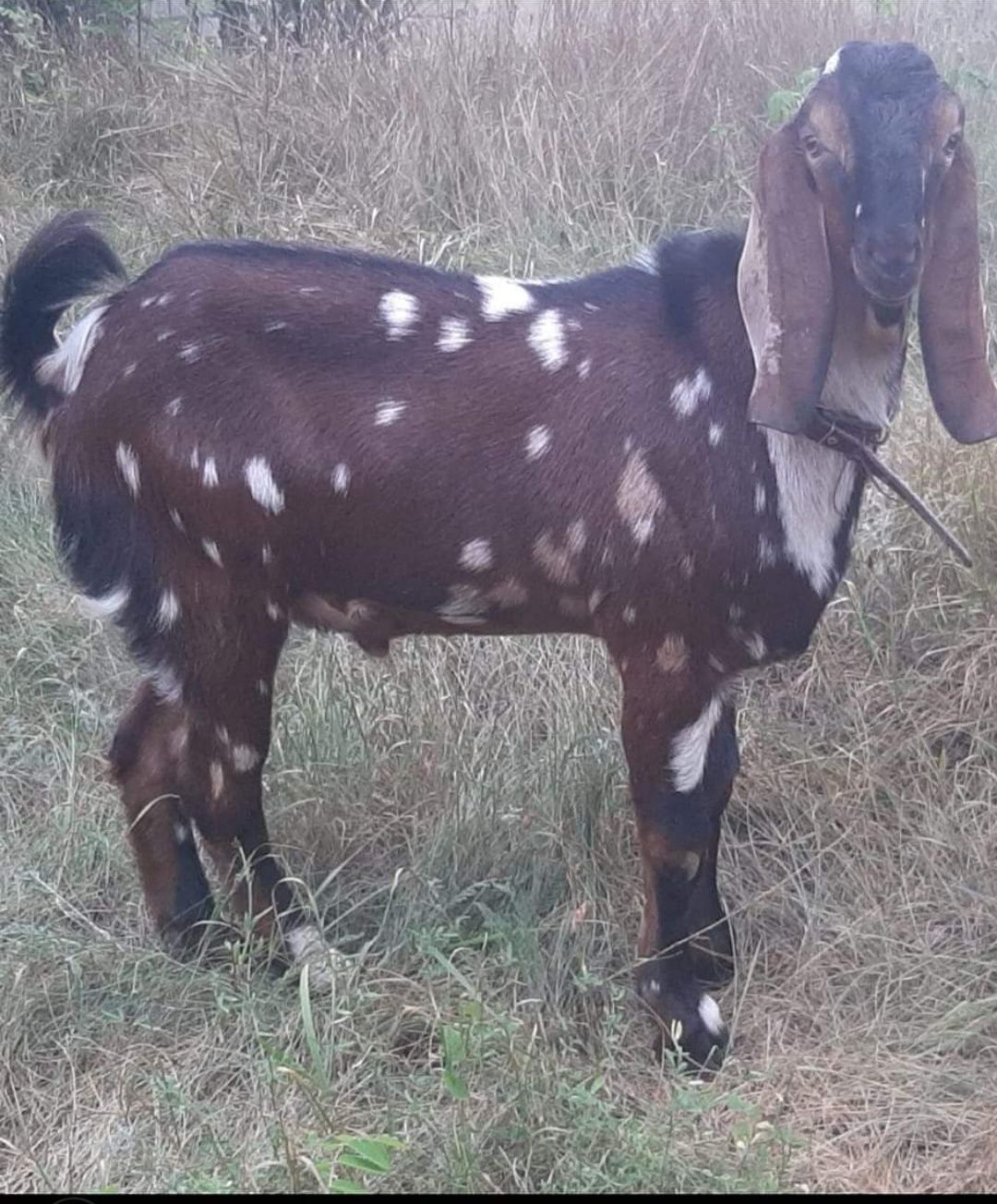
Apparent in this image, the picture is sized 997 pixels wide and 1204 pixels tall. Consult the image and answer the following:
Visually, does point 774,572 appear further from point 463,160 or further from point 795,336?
point 463,160

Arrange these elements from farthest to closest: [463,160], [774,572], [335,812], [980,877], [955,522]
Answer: [463,160] → [955,522] → [335,812] → [980,877] → [774,572]

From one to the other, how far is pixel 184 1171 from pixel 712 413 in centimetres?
166

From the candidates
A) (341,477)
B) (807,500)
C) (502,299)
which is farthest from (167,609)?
(807,500)

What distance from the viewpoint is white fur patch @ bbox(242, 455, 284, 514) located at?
3.49m

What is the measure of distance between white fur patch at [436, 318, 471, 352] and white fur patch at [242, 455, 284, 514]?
42cm

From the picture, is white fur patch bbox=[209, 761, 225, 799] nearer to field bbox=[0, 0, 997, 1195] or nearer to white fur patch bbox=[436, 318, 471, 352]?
field bbox=[0, 0, 997, 1195]

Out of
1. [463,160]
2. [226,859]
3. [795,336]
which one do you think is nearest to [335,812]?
[226,859]

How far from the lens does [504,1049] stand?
10.6 ft

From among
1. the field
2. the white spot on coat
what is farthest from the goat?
the field

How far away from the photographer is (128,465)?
140 inches

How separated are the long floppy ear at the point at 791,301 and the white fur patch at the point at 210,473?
103cm

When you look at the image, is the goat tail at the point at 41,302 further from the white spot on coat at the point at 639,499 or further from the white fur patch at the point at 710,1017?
the white fur patch at the point at 710,1017

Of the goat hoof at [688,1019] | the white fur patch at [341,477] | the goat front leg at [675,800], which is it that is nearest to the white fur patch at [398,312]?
the white fur patch at [341,477]

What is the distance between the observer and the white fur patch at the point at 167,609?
3605mm
